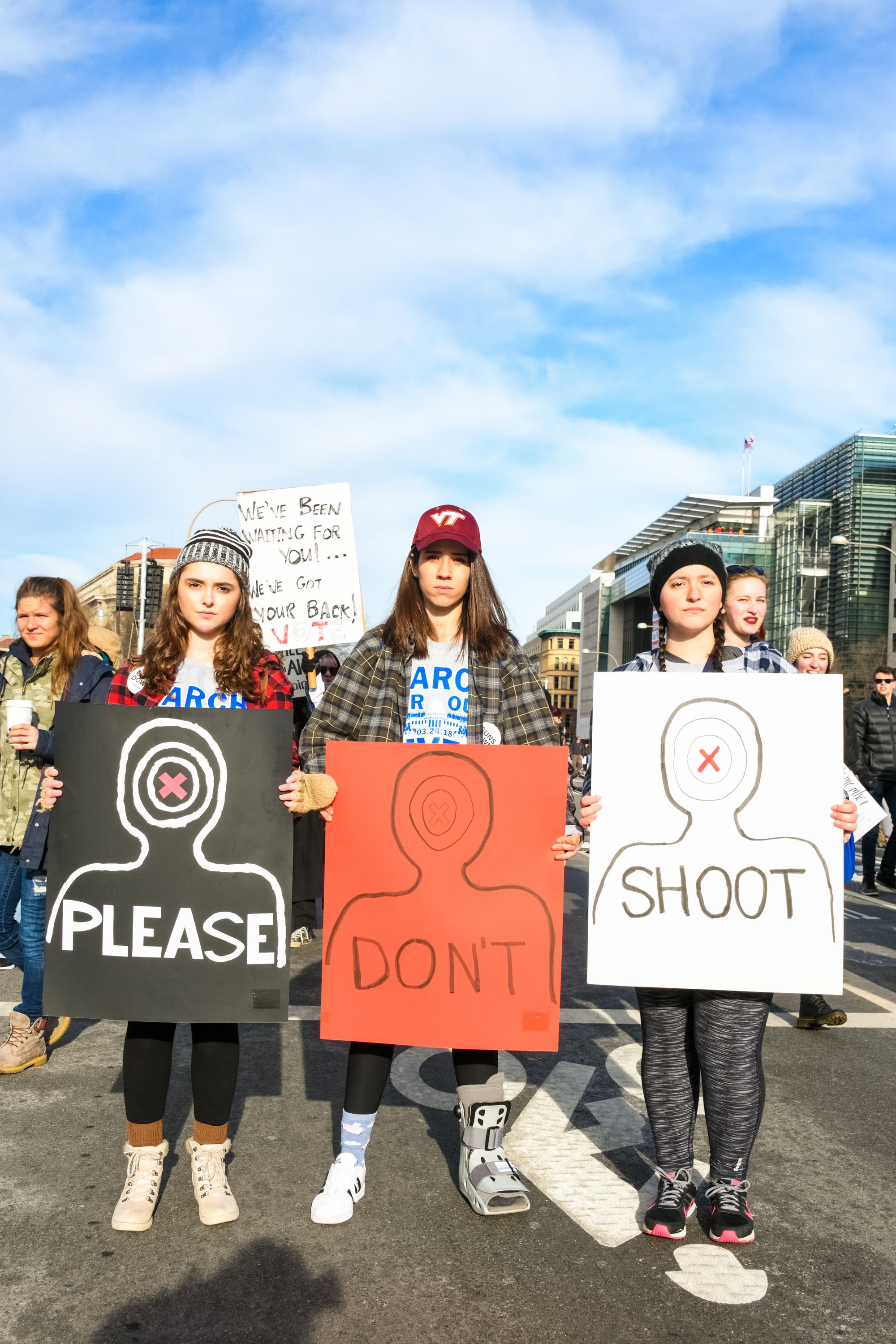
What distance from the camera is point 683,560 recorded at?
3.05 meters

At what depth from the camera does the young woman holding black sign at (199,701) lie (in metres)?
2.88

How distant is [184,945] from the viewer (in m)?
2.90

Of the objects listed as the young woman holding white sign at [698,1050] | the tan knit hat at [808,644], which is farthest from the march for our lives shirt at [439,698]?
the tan knit hat at [808,644]

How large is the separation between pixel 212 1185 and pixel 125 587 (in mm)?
37195

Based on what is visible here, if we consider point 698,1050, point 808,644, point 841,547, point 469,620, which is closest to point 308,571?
point 808,644

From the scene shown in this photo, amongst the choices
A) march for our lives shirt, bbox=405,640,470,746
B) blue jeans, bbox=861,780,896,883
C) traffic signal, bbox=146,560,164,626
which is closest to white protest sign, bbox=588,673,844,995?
march for our lives shirt, bbox=405,640,470,746

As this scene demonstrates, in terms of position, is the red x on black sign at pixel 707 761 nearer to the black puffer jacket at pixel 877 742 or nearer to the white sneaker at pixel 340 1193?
the white sneaker at pixel 340 1193

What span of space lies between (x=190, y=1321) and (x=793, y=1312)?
4.42 feet

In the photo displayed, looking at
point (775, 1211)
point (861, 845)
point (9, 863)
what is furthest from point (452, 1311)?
point (861, 845)

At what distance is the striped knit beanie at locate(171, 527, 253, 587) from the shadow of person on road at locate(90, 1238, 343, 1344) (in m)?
1.79

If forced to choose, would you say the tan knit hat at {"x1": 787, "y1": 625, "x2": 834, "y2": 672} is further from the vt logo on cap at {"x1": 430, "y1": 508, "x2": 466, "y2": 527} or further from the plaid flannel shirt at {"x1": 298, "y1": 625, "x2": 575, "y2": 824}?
the vt logo on cap at {"x1": 430, "y1": 508, "x2": 466, "y2": 527}

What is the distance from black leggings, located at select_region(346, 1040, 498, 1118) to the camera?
298cm

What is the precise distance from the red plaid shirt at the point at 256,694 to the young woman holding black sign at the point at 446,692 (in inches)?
4.5

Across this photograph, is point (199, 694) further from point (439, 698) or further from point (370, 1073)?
point (370, 1073)
